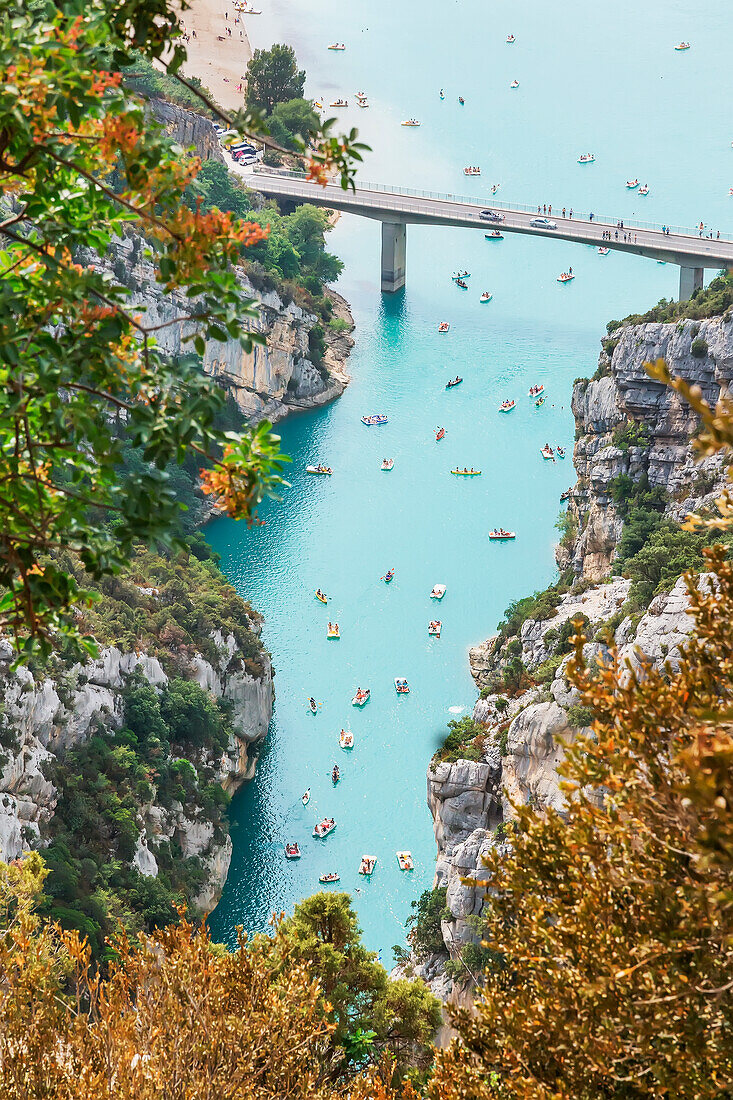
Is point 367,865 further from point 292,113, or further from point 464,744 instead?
point 292,113

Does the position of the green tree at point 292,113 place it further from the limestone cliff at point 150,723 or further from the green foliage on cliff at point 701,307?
the limestone cliff at point 150,723

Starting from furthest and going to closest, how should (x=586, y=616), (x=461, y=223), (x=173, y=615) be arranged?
(x=461, y=223)
(x=173, y=615)
(x=586, y=616)

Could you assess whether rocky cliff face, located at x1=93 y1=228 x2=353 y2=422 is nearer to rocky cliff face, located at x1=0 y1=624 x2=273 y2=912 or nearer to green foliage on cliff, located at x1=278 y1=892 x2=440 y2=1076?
rocky cliff face, located at x1=0 y1=624 x2=273 y2=912

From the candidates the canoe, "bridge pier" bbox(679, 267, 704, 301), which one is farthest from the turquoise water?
"bridge pier" bbox(679, 267, 704, 301)

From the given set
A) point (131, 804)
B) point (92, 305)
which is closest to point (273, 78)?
point (131, 804)

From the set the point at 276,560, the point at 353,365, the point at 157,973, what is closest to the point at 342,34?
the point at 353,365

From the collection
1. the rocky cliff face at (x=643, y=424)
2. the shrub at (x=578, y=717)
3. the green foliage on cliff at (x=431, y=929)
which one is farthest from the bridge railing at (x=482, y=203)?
the green foliage on cliff at (x=431, y=929)

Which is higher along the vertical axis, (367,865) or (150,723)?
(150,723)
